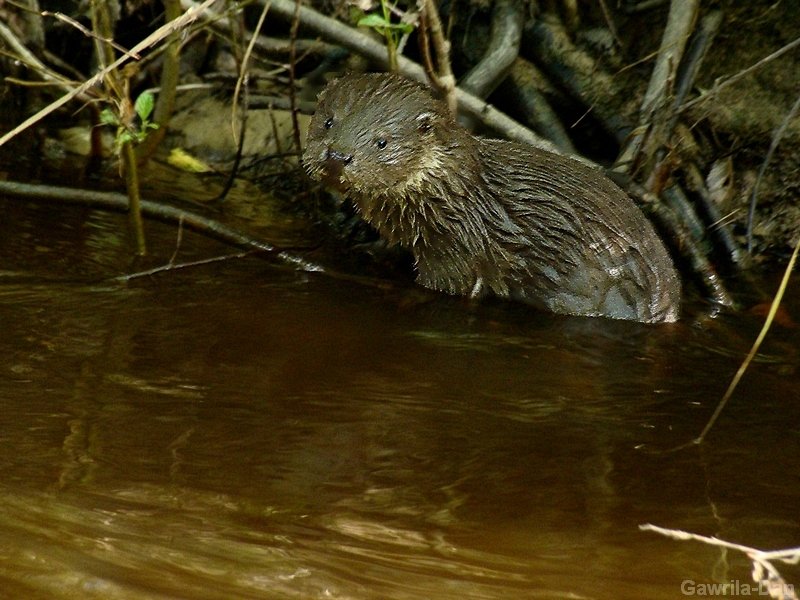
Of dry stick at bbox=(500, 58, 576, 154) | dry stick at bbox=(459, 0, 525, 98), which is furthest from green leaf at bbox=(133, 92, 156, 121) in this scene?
dry stick at bbox=(500, 58, 576, 154)

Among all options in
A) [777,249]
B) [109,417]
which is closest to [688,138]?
[777,249]

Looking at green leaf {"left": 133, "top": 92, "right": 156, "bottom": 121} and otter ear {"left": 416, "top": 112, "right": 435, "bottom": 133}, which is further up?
otter ear {"left": 416, "top": 112, "right": 435, "bottom": 133}

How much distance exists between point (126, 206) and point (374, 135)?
1.08 metres

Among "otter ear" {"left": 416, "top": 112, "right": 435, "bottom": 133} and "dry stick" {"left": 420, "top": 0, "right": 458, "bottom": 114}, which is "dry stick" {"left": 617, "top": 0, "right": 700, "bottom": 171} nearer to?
"dry stick" {"left": 420, "top": 0, "right": 458, "bottom": 114}

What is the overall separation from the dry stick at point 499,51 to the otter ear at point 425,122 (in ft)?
3.29

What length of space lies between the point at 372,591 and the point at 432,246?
2.44 meters

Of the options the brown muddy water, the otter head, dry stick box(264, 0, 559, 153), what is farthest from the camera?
dry stick box(264, 0, 559, 153)

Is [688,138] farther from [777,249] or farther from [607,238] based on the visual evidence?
[607,238]

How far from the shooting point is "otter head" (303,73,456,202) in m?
4.04

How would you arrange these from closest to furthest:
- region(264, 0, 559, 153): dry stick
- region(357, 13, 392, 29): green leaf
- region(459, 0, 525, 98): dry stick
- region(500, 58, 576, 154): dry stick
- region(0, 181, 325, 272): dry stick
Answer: region(357, 13, 392, 29): green leaf → region(0, 181, 325, 272): dry stick → region(264, 0, 559, 153): dry stick → region(459, 0, 525, 98): dry stick → region(500, 58, 576, 154): dry stick

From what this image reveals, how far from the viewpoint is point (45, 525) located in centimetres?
218

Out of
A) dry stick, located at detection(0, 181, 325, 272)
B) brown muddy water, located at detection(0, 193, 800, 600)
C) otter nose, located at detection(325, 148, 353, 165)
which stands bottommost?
brown muddy water, located at detection(0, 193, 800, 600)

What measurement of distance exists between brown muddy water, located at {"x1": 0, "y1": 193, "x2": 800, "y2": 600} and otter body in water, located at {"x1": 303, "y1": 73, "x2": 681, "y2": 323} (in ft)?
0.50

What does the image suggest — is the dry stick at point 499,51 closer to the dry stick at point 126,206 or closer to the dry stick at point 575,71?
the dry stick at point 575,71
